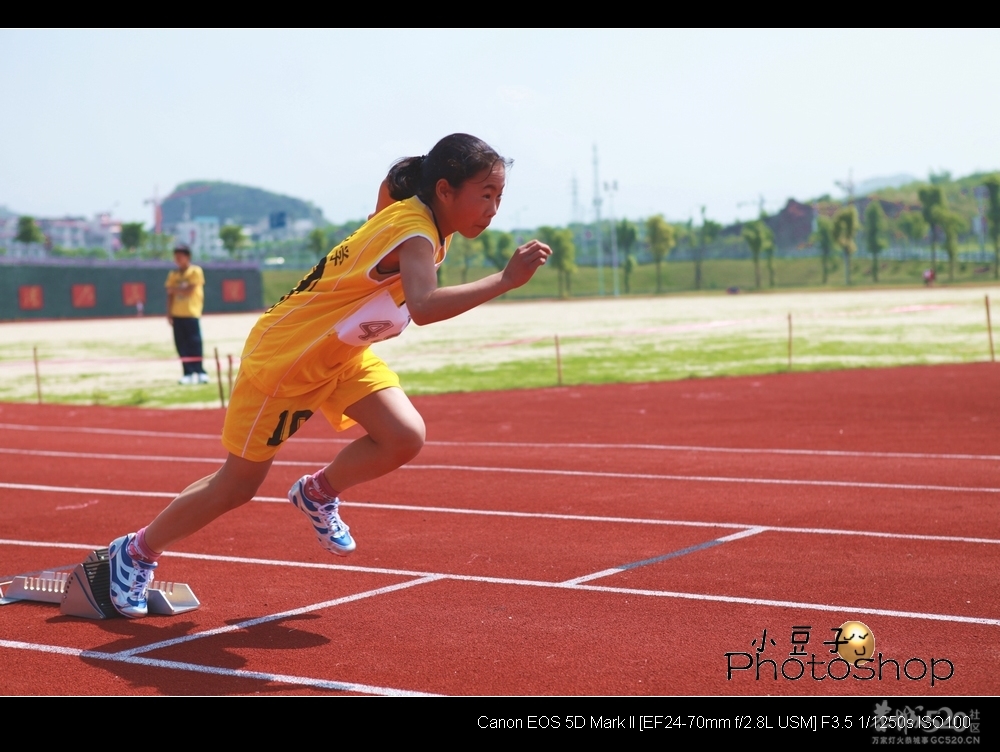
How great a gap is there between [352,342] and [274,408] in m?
0.44

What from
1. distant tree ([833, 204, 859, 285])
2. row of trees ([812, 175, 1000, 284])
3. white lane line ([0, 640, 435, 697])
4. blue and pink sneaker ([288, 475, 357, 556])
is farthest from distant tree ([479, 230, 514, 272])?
white lane line ([0, 640, 435, 697])

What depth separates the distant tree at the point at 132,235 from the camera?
119000mm

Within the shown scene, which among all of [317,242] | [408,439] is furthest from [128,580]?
[317,242]

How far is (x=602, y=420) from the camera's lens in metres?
13.6

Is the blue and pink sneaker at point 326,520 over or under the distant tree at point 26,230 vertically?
under

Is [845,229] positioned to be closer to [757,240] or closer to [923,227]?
[757,240]

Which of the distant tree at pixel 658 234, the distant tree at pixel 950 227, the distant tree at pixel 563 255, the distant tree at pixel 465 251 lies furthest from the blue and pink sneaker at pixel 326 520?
the distant tree at pixel 465 251

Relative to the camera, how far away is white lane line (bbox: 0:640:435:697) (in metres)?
4.12

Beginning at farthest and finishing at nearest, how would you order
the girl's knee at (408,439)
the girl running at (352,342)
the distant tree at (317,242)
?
the distant tree at (317,242) < the girl's knee at (408,439) < the girl running at (352,342)

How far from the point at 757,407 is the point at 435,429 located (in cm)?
399

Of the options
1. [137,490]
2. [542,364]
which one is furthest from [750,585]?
[542,364]

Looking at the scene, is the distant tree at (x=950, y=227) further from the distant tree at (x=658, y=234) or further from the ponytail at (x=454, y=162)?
the ponytail at (x=454, y=162)

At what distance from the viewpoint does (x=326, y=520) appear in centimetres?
532

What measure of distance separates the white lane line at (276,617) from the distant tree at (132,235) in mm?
119107
